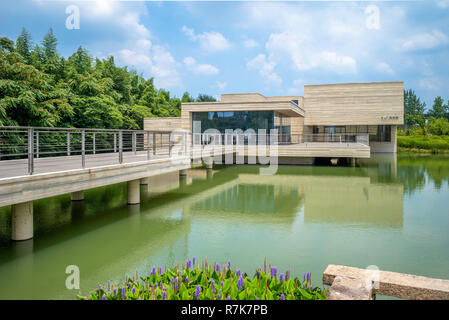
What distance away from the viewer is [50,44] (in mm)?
24859

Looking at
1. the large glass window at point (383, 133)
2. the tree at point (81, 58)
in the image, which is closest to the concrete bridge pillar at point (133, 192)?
the tree at point (81, 58)

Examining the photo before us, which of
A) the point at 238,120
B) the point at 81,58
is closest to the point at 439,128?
the point at 238,120

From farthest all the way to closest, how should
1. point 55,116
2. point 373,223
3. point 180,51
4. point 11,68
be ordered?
point 180,51, point 55,116, point 11,68, point 373,223

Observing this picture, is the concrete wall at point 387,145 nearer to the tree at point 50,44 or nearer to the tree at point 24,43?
the tree at point 50,44

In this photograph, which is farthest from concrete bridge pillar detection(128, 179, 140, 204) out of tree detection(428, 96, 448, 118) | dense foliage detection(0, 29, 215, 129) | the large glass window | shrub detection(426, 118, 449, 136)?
tree detection(428, 96, 448, 118)

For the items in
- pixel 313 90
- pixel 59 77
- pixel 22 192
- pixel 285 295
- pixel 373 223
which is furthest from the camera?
pixel 313 90

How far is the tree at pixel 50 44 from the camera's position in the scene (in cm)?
2464

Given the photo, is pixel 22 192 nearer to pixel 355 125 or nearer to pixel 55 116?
pixel 55 116

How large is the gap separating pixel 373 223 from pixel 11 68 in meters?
16.6

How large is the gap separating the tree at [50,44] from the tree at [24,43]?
1.27 m

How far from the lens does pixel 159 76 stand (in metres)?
48.5

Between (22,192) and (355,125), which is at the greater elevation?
(355,125)

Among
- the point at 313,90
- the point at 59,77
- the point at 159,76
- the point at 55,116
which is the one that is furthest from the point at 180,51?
the point at 55,116

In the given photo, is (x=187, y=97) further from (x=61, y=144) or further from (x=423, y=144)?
(x=61, y=144)
